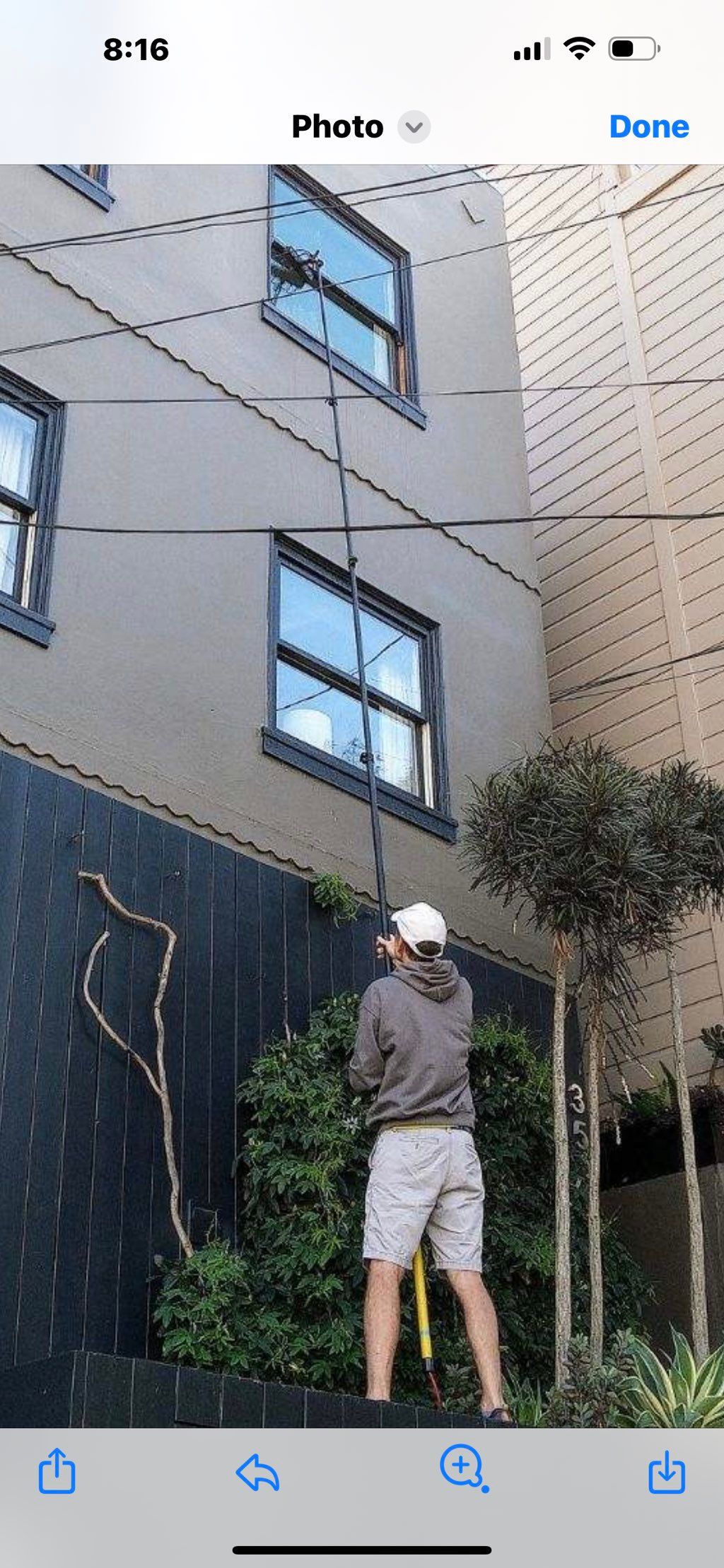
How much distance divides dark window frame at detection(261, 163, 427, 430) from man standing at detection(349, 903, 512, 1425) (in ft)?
13.8

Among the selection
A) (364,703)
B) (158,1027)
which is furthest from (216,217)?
(158,1027)

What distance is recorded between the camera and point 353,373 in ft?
28.7

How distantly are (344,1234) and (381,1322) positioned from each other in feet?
2.76

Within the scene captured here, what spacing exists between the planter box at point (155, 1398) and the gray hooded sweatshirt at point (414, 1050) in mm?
1423

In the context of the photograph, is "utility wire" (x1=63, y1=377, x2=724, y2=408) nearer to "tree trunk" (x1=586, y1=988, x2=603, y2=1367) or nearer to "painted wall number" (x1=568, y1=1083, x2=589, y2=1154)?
"tree trunk" (x1=586, y1=988, x2=603, y2=1367)

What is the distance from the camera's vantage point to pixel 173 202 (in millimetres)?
8031

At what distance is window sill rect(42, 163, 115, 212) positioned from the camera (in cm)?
734

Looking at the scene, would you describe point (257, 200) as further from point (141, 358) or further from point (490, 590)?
point (490, 590)
